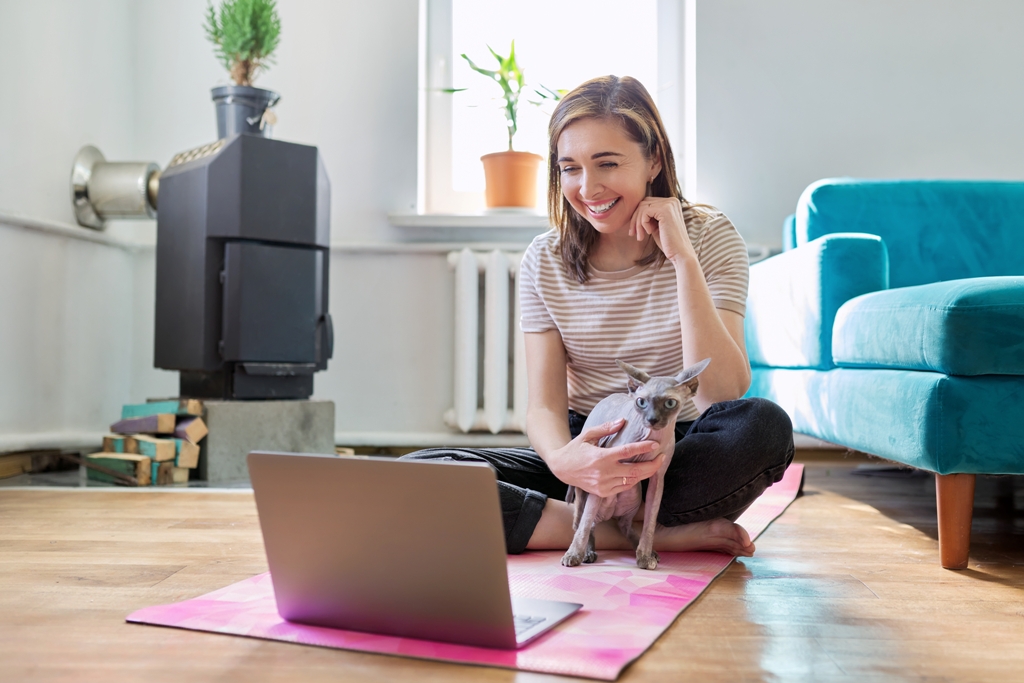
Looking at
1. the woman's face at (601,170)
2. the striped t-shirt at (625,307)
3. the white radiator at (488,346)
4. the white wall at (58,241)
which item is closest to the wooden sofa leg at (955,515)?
the striped t-shirt at (625,307)

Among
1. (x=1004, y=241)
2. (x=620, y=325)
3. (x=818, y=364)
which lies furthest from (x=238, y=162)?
(x=1004, y=241)

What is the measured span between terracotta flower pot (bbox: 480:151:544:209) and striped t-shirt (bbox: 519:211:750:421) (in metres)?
1.36

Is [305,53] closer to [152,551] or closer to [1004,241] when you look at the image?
[152,551]

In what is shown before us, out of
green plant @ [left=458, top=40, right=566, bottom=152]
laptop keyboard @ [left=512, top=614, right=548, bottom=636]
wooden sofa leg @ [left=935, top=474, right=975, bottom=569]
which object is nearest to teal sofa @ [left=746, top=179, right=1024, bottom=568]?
wooden sofa leg @ [left=935, top=474, right=975, bottom=569]

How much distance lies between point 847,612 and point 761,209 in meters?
1.96

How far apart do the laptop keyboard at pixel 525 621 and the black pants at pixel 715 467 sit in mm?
336

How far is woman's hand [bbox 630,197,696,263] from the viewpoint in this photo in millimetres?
1251

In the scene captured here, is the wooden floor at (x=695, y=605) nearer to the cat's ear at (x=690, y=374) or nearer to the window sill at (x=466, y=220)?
the cat's ear at (x=690, y=374)

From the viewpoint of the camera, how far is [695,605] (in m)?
1.06

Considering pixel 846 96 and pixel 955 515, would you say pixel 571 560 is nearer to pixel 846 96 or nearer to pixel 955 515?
pixel 955 515

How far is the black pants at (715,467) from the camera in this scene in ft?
4.01

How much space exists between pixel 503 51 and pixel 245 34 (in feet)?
3.03

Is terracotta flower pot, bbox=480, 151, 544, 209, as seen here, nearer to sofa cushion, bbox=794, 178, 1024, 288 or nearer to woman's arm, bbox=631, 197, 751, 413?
sofa cushion, bbox=794, 178, 1024, 288

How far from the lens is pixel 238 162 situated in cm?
221
